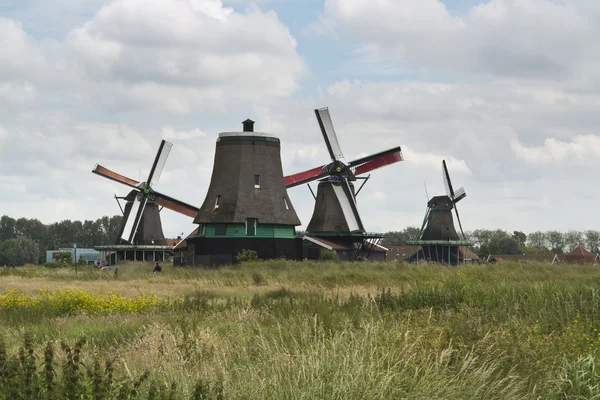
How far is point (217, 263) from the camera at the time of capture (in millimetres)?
47125

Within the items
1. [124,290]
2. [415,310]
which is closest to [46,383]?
[415,310]

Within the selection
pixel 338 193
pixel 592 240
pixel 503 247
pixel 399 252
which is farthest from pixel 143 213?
pixel 592 240

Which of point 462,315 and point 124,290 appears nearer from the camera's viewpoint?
point 462,315

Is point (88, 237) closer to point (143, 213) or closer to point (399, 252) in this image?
point (399, 252)

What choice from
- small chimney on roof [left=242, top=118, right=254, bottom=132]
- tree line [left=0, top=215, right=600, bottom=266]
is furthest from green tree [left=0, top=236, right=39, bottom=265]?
small chimney on roof [left=242, top=118, right=254, bottom=132]

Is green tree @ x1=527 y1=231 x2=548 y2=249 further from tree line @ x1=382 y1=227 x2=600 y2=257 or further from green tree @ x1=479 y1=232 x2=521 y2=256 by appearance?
green tree @ x1=479 y1=232 x2=521 y2=256

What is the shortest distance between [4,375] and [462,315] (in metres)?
6.70

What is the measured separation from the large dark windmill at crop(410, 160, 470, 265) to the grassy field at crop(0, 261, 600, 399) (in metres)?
54.1

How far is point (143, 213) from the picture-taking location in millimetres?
67625

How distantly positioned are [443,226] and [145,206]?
23704mm

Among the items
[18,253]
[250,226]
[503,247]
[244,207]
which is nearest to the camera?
[244,207]

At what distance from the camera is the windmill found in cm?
6450

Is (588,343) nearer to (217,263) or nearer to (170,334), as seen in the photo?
(170,334)

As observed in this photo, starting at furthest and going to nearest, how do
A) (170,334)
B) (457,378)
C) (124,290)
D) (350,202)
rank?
(350,202), (124,290), (170,334), (457,378)
